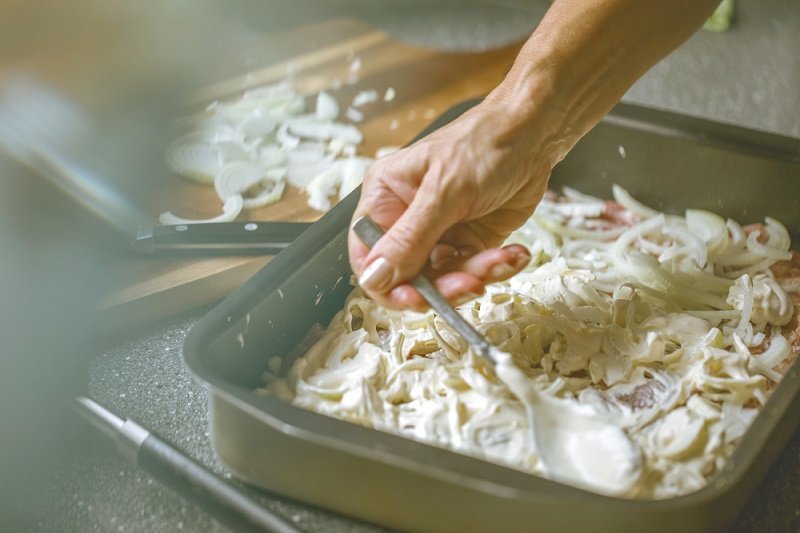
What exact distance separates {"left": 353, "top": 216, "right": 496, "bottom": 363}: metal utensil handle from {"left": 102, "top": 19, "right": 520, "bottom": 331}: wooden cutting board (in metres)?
0.37

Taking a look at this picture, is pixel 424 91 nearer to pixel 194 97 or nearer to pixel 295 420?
pixel 194 97

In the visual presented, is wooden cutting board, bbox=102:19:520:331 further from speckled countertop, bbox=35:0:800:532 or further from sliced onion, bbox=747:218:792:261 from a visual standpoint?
sliced onion, bbox=747:218:792:261

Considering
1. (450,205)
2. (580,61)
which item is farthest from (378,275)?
(580,61)

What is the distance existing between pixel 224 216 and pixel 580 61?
2.25 ft

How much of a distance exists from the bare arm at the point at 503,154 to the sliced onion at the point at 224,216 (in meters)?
0.45

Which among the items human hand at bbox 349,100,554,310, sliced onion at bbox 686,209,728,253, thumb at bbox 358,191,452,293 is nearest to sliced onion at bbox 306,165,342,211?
human hand at bbox 349,100,554,310

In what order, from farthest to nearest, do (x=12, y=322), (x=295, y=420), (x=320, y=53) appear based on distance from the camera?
(x=320, y=53) < (x=12, y=322) < (x=295, y=420)

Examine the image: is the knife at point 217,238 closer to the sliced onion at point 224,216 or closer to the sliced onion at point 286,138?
the sliced onion at point 224,216

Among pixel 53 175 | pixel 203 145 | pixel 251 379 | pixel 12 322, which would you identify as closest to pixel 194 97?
pixel 203 145

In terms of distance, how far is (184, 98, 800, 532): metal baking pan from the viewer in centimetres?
84

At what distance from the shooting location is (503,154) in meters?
1.17

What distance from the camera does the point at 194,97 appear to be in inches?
76.9

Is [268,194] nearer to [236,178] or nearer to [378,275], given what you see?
[236,178]

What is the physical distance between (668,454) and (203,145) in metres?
1.11
